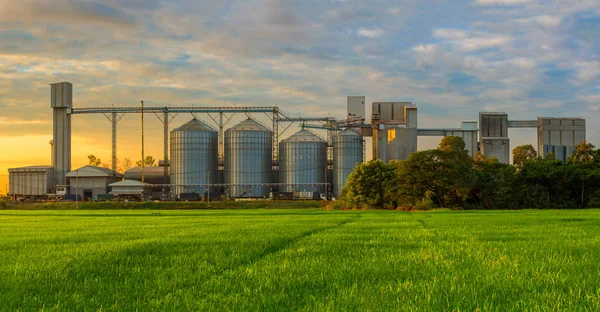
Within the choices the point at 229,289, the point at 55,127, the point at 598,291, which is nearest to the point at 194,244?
the point at 229,289

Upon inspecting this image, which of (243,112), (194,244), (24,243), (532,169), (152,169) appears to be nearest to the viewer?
(194,244)

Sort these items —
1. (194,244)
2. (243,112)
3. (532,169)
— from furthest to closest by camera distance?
1. (243,112)
2. (532,169)
3. (194,244)

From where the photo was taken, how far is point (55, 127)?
111 m

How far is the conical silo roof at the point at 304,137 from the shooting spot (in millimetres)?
108000

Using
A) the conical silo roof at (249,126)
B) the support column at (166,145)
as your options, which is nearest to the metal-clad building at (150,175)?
the support column at (166,145)

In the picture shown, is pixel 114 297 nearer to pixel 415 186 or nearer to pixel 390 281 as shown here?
pixel 390 281

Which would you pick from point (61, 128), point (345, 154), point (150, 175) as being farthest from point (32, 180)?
point (345, 154)

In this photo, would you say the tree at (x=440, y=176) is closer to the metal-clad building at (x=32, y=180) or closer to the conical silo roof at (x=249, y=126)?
the conical silo roof at (x=249, y=126)

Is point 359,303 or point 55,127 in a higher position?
point 55,127

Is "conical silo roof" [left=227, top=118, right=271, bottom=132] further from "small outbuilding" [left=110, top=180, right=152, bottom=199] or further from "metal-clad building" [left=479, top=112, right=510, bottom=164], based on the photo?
"metal-clad building" [left=479, top=112, right=510, bottom=164]

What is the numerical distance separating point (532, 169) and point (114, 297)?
2686 inches

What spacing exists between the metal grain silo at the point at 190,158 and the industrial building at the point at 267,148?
19 cm

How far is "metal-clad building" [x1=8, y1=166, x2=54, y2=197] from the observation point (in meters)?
111

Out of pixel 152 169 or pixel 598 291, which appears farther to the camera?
pixel 152 169
